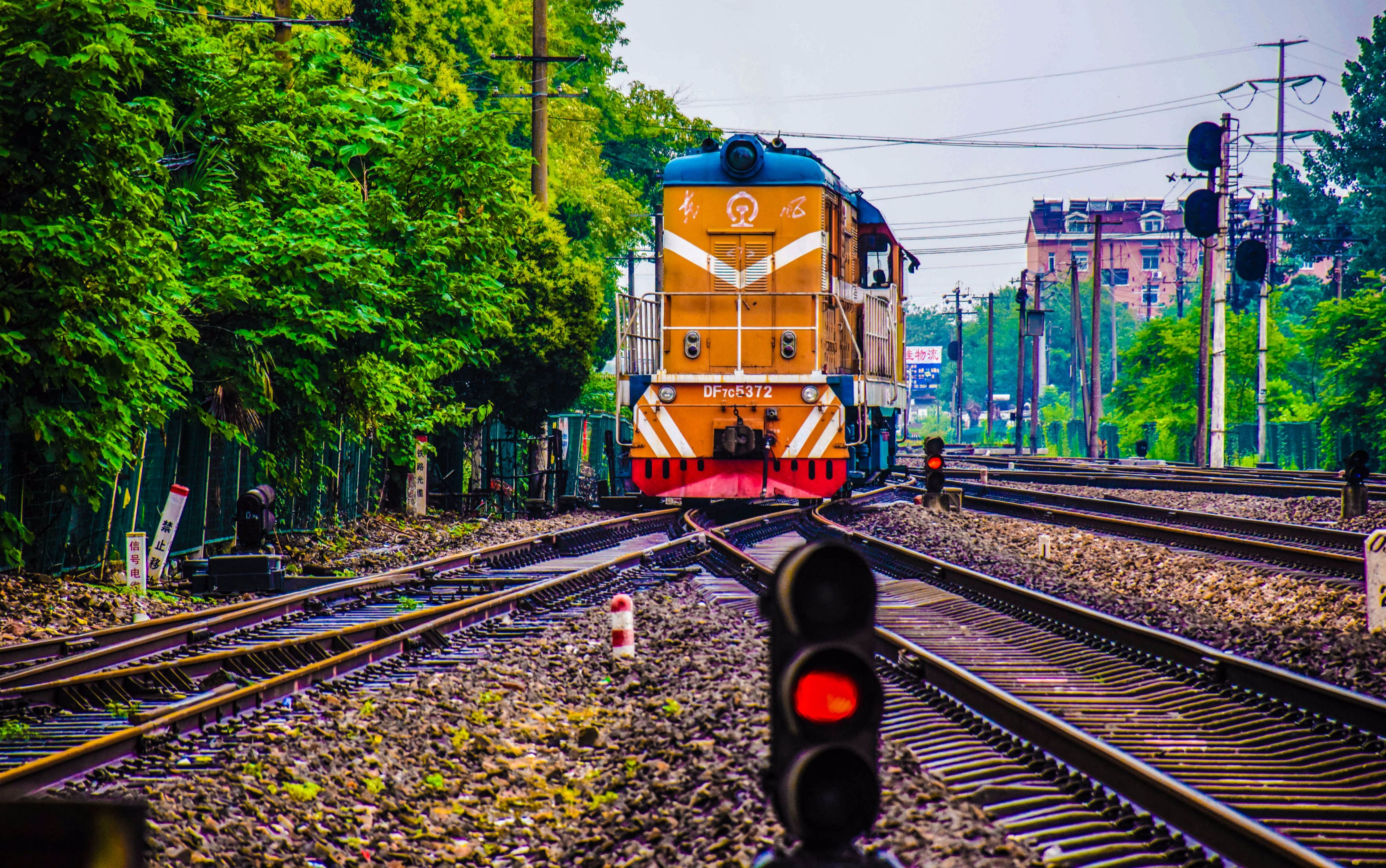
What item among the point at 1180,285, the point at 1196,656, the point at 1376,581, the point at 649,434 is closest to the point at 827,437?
the point at 649,434

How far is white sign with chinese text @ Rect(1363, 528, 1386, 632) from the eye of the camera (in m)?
8.94

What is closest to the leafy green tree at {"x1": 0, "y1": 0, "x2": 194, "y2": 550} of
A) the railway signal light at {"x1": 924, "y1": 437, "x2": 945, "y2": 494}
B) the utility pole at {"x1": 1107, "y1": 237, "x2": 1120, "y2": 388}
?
the railway signal light at {"x1": 924, "y1": 437, "x2": 945, "y2": 494}

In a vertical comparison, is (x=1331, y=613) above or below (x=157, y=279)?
below

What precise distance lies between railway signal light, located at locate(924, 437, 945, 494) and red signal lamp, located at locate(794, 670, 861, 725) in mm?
16436

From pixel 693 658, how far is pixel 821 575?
550 cm

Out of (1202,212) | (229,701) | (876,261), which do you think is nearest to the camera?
(229,701)

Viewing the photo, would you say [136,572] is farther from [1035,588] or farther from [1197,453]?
[1197,453]

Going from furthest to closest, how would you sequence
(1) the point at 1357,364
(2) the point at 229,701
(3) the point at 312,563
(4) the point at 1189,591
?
(1) the point at 1357,364 → (3) the point at 312,563 → (4) the point at 1189,591 → (2) the point at 229,701

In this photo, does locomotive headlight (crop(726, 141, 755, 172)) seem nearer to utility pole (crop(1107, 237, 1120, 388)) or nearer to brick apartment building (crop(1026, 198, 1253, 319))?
utility pole (crop(1107, 237, 1120, 388))

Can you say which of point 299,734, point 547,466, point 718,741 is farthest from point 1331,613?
point 547,466

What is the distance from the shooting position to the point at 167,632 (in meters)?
8.69

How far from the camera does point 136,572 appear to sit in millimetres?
11766

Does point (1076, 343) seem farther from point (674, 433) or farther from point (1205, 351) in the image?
point (674, 433)

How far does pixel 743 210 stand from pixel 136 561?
8883mm
